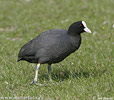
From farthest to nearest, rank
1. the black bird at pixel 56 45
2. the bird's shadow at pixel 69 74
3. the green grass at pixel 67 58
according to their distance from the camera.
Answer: the bird's shadow at pixel 69 74 → the black bird at pixel 56 45 → the green grass at pixel 67 58

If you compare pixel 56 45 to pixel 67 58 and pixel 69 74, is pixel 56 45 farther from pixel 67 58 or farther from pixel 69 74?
pixel 67 58

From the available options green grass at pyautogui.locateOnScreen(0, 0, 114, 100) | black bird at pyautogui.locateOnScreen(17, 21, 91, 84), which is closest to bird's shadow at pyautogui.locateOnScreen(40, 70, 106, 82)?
green grass at pyautogui.locateOnScreen(0, 0, 114, 100)

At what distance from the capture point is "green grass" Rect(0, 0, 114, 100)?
5.52m

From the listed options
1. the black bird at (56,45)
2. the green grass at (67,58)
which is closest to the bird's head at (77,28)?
the black bird at (56,45)

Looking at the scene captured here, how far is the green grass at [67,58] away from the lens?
5.52 m

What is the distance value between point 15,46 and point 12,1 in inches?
232

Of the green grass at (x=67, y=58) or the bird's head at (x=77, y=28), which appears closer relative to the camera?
the green grass at (x=67, y=58)

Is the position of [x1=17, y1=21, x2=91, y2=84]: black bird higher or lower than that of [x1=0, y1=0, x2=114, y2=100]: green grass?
higher

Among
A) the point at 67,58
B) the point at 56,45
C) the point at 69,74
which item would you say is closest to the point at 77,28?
the point at 56,45

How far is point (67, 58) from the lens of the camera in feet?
25.0

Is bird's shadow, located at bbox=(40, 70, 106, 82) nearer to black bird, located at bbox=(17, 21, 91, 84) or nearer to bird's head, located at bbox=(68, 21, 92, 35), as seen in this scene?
black bird, located at bbox=(17, 21, 91, 84)

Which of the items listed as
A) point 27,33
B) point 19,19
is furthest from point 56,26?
point 19,19

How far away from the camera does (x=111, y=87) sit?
527cm

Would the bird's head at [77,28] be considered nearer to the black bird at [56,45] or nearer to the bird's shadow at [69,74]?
the black bird at [56,45]
